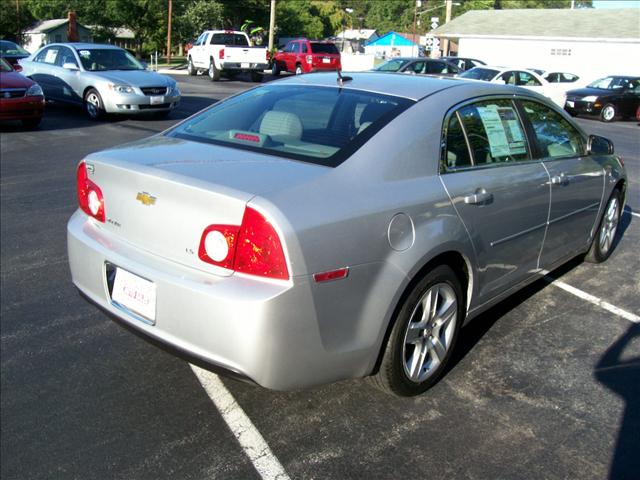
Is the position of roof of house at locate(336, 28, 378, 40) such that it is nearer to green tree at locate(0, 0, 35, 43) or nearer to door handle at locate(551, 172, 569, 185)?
green tree at locate(0, 0, 35, 43)

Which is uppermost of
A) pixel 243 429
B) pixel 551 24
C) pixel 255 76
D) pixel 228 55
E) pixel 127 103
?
pixel 551 24

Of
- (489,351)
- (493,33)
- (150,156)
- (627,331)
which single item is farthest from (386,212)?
(493,33)

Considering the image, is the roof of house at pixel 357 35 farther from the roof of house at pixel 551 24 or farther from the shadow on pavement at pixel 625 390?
the shadow on pavement at pixel 625 390

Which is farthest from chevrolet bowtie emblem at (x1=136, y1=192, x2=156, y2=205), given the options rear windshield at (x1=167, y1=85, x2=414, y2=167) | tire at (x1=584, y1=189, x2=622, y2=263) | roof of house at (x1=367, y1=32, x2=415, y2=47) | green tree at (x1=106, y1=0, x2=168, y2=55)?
roof of house at (x1=367, y1=32, x2=415, y2=47)

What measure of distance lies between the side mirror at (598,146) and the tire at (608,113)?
17571 mm

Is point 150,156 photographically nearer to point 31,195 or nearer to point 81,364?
point 81,364

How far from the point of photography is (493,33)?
138 feet

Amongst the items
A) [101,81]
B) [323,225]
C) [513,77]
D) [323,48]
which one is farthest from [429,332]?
[323,48]

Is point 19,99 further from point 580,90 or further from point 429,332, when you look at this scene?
point 580,90

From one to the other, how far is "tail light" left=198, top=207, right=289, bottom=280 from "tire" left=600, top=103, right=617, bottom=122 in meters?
21.1

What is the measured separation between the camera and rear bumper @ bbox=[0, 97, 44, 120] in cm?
1194

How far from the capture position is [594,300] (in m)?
5.04

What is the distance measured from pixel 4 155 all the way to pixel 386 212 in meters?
8.71

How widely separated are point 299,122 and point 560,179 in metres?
1.95
